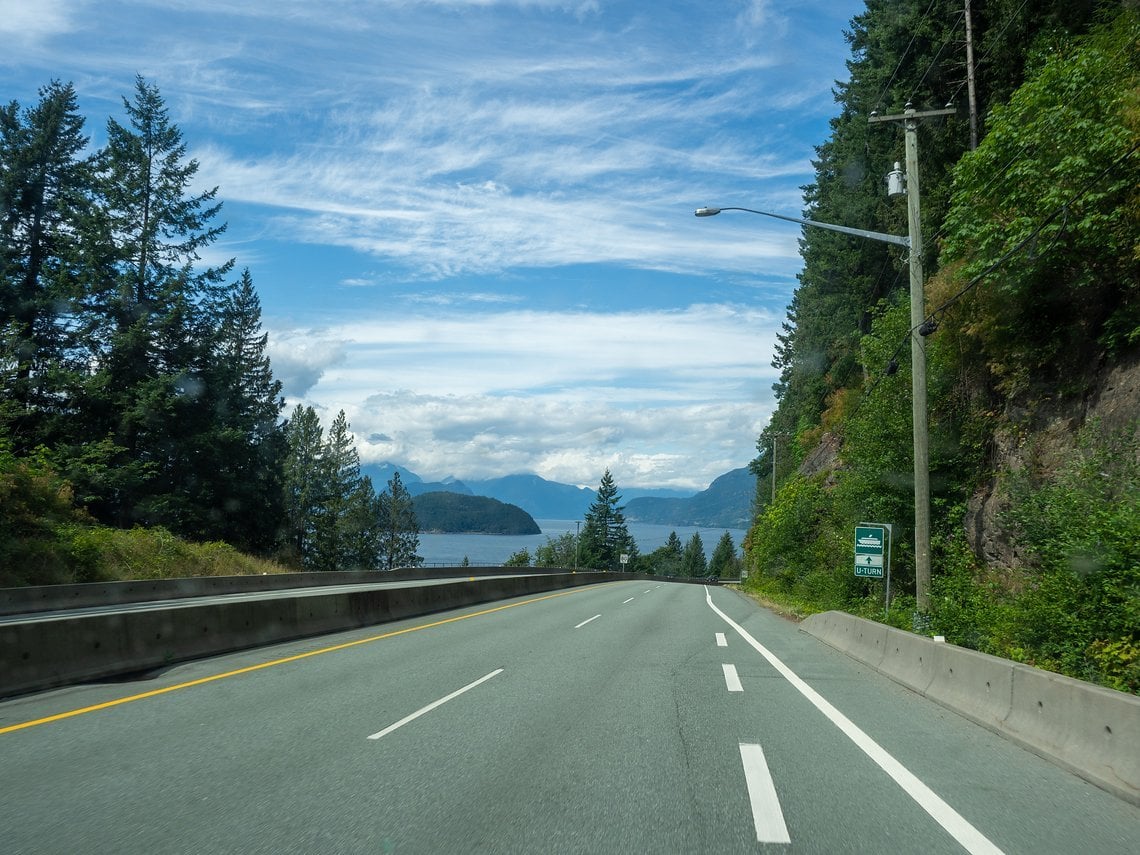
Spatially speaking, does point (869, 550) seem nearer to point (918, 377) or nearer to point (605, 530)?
point (918, 377)

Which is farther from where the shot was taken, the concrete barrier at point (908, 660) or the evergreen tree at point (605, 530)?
the evergreen tree at point (605, 530)

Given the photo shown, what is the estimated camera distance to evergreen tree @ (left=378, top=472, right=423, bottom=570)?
12031 centimetres

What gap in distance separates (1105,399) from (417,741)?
14181 millimetres

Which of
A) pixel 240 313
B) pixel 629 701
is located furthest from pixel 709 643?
pixel 240 313

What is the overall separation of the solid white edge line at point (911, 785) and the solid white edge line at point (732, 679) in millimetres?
755

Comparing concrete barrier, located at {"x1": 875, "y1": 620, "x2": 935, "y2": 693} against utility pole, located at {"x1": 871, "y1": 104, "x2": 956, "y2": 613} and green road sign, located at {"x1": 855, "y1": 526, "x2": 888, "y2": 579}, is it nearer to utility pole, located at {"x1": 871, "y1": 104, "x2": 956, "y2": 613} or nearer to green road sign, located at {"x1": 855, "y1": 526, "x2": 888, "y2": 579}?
utility pole, located at {"x1": 871, "y1": 104, "x2": 956, "y2": 613}

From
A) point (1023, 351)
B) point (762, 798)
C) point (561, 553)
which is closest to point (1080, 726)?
point (762, 798)

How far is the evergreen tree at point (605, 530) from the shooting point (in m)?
154

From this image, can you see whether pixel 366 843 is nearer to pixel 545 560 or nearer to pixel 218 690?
pixel 218 690

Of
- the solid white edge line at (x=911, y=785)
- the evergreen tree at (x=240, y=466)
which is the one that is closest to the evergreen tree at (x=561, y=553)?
the evergreen tree at (x=240, y=466)

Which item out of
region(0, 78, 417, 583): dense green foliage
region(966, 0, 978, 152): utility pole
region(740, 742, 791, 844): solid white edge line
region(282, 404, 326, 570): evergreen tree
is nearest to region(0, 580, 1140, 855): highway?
region(740, 742, 791, 844): solid white edge line

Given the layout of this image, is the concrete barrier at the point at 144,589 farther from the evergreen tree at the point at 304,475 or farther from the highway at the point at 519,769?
the evergreen tree at the point at 304,475

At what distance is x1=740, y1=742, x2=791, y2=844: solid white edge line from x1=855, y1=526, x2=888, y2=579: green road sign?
424 inches

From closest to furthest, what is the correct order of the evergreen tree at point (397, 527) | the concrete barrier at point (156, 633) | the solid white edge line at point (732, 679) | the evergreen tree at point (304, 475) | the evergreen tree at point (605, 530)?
the concrete barrier at point (156, 633), the solid white edge line at point (732, 679), the evergreen tree at point (304, 475), the evergreen tree at point (397, 527), the evergreen tree at point (605, 530)
